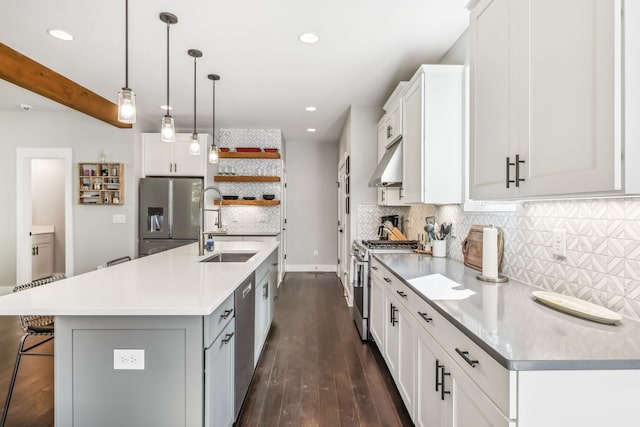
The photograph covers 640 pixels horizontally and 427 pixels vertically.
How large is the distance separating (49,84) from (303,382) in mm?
3826

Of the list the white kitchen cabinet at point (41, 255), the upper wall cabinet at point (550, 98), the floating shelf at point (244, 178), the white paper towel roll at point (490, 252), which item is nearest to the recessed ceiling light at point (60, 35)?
the floating shelf at point (244, 178)

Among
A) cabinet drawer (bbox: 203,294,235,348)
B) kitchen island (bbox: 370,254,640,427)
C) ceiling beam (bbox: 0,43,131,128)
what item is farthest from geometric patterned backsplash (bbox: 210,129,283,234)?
kitchen island (bbox: 370,254,640,427)

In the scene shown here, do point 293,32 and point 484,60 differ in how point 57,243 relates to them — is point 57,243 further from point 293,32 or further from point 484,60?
point 484,60

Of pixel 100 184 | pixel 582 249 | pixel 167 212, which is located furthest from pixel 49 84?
pixel 582 249

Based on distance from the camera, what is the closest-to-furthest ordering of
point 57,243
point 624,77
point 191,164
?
point 624,77
point 191,164
point 57,243

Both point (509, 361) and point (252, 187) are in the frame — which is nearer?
point (509, 361)

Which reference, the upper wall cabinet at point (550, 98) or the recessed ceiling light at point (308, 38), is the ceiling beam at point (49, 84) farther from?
the upper wall cabinet at point (550, 98)

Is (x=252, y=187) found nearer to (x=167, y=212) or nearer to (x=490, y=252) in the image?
(x=167, y=212)

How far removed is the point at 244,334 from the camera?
2.13m

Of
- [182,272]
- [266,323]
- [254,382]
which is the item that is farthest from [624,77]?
[266,323]

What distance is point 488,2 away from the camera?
64.2 inches

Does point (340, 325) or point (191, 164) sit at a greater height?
point (191, 164)

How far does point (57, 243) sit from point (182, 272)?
222 inches

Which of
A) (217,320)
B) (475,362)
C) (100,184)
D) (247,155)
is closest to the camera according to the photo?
(475,362)
